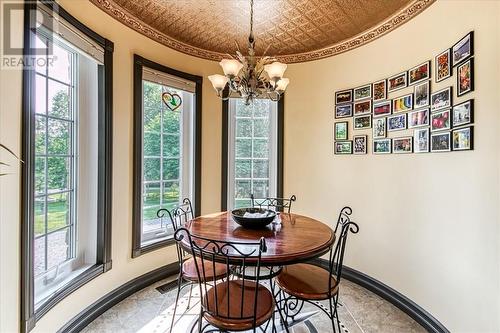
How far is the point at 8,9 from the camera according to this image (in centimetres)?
134

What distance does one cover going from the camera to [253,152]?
3.45m

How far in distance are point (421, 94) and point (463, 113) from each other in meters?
0.51

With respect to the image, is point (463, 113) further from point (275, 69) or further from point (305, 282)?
point (305, 282)

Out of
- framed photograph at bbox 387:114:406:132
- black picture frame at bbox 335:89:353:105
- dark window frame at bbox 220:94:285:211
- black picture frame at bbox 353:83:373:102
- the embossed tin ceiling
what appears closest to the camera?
the embossed tin ceiling

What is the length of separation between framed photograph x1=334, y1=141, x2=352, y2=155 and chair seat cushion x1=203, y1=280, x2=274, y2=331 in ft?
6.26

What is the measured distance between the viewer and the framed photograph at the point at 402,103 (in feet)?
7.51

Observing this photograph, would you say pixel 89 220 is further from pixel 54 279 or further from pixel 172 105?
pixel 172 105

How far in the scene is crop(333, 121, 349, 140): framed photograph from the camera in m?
2.95

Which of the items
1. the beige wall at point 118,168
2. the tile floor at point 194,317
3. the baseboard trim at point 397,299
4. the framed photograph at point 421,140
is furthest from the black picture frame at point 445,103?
the beige wall at point 118,168

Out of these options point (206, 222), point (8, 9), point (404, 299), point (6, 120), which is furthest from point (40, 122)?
point (404, 299)

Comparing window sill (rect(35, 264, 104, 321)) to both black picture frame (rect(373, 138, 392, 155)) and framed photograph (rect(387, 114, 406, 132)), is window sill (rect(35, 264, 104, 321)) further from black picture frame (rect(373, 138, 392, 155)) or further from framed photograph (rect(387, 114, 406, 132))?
framed photograph (rect(387, 114, 406, 132))

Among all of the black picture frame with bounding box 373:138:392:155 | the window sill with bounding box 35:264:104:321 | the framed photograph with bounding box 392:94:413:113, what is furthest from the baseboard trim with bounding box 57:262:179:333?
the framed photograph with bounding box 392:94:413:113

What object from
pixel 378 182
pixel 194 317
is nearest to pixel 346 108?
pixel 378 182

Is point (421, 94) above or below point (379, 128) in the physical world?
above
